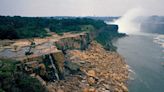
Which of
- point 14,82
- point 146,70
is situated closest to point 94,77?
point 146,70

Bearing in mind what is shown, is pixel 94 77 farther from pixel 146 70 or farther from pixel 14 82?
pixel 14 82

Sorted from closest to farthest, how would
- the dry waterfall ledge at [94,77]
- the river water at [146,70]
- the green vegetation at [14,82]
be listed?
1. the green vegetation at [14,82]
2. the dry waterfall ledge at [94,77]
3. the river water at [146,70]

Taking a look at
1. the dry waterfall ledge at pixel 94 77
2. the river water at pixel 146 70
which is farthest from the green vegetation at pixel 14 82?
the river water at pixel 146 70

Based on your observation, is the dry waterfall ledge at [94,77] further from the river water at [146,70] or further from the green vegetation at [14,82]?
the green vegetation at [14,82]

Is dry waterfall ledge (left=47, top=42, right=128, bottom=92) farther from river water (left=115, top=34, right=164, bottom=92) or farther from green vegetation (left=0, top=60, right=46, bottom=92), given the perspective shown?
green vegetation (left=0, top=60, right=46, bottom=92)

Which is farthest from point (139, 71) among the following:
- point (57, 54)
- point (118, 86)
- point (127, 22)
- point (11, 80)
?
point (127, 22)

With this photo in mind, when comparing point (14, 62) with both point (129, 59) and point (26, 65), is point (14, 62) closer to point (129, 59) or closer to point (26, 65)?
point (26, 65)
